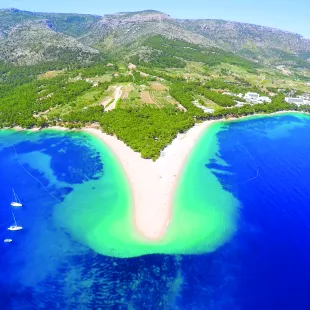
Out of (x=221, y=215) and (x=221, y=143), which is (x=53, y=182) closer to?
(x=221, y=215)

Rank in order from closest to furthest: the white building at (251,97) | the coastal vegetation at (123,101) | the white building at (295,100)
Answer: the coastal vegetation at (123,101) < the white building at (251,97) < the white building at (295,100)

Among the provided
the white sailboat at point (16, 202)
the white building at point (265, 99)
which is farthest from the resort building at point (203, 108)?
the white sailboat at point (16, 202)

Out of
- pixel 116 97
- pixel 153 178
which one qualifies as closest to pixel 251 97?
pixel 116 97

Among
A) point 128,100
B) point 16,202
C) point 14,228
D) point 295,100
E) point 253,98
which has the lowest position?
point 14,228

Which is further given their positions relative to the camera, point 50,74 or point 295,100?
point 50,74

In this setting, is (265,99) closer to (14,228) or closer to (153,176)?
(153,176)

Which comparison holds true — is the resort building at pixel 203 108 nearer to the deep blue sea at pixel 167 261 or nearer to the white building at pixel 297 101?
the deep blue sea at pixel 167 261
